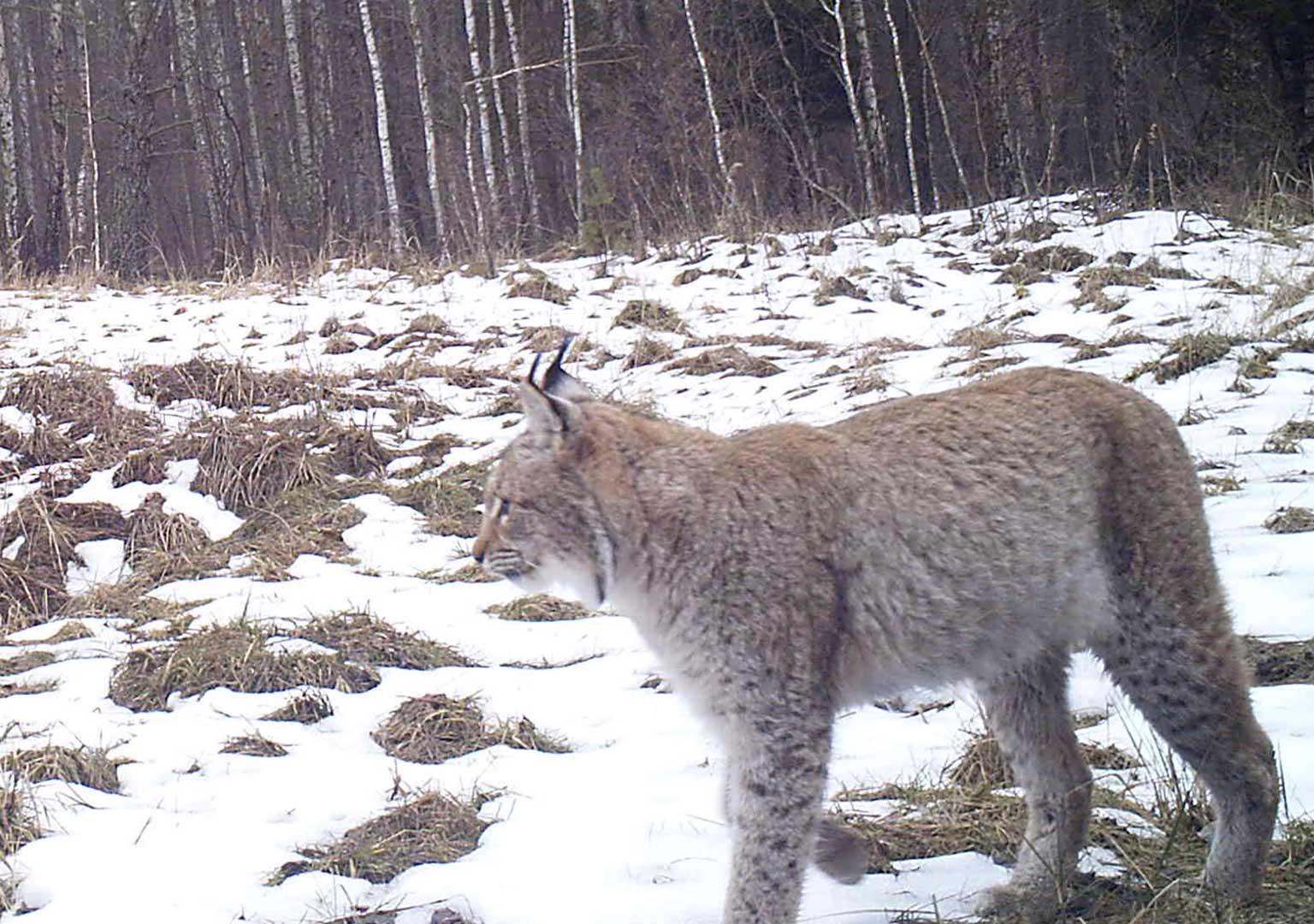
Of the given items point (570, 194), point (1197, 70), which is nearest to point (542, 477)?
point (1197, 70)

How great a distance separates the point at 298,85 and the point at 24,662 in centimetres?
1846

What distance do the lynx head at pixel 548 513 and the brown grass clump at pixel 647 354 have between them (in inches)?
228

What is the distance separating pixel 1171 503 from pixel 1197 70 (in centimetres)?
1333

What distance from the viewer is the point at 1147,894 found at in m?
3.15

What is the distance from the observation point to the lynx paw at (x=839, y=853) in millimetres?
3271

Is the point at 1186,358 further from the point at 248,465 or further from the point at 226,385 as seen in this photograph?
the point at 226,385

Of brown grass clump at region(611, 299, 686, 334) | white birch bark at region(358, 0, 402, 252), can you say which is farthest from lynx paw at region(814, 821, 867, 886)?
white birch bark at region(358, 0, 402, 252)

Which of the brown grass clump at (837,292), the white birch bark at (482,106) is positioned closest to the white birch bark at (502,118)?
the white birch bark at (482,106)

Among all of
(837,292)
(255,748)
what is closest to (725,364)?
(837,292)

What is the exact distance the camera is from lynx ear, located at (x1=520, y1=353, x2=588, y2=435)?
327 cm

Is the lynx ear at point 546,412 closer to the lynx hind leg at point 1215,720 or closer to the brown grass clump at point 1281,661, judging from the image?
the lynx hind leg at point 1215,720

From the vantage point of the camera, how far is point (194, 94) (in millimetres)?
25141

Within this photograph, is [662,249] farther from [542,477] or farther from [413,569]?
[542,477]

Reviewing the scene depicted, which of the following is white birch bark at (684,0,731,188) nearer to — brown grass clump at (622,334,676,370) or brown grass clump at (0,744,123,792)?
brown grass clump at (622,334,676,370)
